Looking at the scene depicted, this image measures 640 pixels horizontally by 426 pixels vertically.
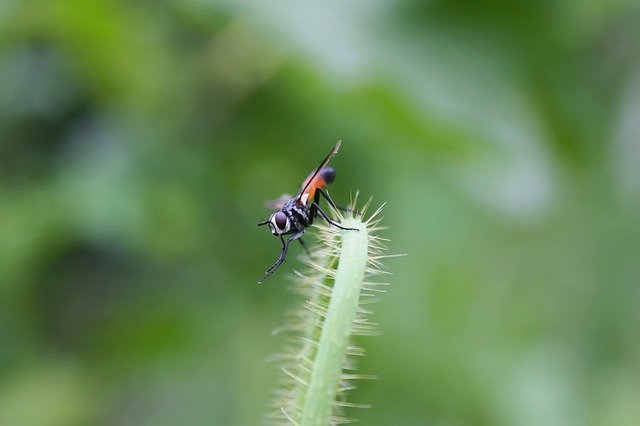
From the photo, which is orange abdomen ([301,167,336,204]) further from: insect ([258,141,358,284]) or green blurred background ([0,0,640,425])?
green blurred background ([0,0,640,425])

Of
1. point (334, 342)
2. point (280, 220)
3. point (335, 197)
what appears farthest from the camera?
point (335, 197)

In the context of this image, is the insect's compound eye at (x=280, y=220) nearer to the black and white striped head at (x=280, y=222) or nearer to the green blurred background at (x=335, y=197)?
the black and white striped head at (x=280, y=222)

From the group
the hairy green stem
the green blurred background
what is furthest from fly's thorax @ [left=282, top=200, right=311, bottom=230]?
the green blurred background

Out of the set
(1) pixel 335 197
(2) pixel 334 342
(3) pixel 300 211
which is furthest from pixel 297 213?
(1) pixel 335 197

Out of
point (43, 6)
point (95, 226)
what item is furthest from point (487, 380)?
point (43, 6)

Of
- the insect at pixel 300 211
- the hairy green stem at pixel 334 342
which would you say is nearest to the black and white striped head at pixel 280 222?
the insect at pixel 300 211

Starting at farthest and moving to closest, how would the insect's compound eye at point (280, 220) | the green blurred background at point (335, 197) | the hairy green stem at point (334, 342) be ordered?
the green blurred background at point (335, 197)
the insect's compound eye at point (280, 220)
the hairy green stem at point (334, 342)

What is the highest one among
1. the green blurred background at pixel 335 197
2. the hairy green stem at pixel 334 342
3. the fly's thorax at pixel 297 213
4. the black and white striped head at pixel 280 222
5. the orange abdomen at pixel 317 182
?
the green blurred background at pixel 335 197

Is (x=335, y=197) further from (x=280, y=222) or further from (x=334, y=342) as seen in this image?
(x=334, y=342)
